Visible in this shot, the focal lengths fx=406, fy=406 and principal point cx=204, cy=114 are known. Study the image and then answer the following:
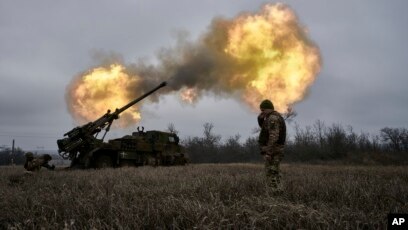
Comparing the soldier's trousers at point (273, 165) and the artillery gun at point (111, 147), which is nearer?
the soldier's trousers at point (273, 165)

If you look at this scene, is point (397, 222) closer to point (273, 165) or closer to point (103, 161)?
point (273, 165)

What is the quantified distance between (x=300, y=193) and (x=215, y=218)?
260cm

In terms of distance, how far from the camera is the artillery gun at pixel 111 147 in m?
20.2

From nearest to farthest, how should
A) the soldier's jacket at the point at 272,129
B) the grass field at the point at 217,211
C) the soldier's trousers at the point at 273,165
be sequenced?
the grass field at the point at 217,211 → the soldier's trousers at the point at 273,165 → the soldier's jacket at the point at 272,129

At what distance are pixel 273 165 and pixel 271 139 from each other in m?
0.53

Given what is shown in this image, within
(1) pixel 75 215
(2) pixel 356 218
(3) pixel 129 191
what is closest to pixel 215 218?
(2) pixel 356 218

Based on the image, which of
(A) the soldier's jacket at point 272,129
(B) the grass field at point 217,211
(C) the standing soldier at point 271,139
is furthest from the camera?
(A) the soldier's jacket at point 272,129

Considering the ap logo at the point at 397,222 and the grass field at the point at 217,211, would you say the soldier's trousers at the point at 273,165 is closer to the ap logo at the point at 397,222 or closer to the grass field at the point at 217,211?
the grass field at the point at 217,211

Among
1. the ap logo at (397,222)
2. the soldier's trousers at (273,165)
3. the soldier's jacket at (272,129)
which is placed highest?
the soldier's jacket at (272,129)

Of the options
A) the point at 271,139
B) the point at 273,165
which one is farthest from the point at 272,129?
the point at 273,165

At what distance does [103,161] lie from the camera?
68.5 ft

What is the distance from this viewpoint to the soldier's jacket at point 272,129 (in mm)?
8286

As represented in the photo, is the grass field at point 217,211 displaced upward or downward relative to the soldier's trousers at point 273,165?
downward

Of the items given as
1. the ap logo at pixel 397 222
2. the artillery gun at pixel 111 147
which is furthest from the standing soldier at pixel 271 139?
the artillery gun at pixel 111 147
